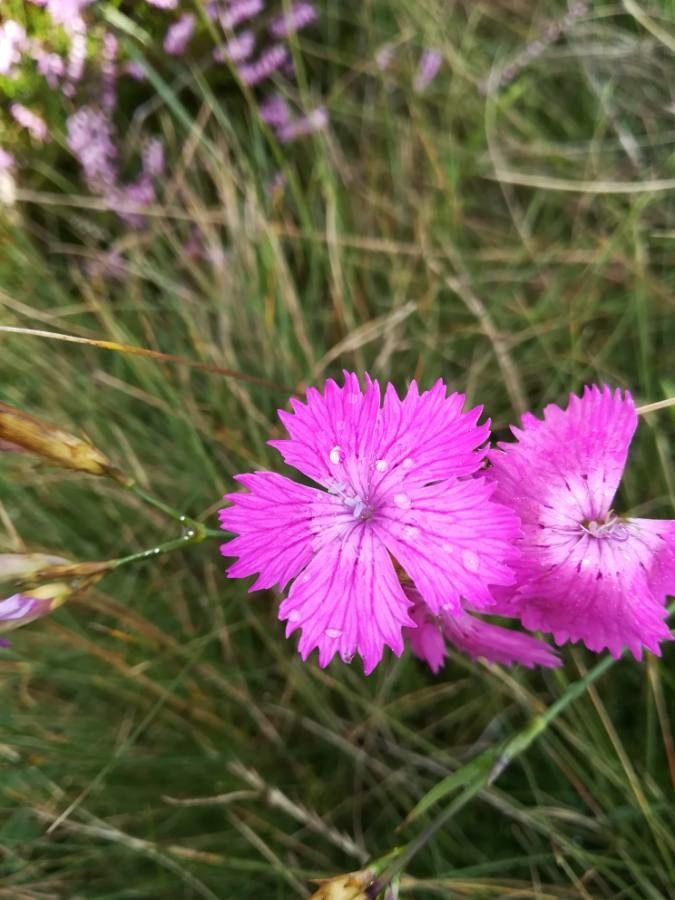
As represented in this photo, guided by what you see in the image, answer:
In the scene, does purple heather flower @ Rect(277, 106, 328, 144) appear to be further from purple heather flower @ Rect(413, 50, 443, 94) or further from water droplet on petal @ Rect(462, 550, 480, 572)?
water droplet on petal @ Rect(462, 550, 480, 572)

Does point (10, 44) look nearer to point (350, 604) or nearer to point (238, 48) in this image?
point (238, 48)

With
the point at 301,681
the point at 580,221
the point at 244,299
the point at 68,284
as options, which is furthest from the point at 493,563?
the point at 68,284

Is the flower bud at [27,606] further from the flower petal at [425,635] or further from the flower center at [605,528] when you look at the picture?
the flower center at [605,528]

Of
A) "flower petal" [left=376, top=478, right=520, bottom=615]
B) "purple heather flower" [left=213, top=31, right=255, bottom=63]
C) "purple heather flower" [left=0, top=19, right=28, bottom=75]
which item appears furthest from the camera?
"purple heather flower" [left=213, top=31, right=255, bottom=63]

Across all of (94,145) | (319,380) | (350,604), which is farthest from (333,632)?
(94,145)

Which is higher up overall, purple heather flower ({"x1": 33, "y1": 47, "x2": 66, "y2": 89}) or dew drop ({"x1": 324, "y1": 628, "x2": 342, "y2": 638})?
purple heather flower ({"x1": 33, "y1": 47, "x2": 66, "y2": 89})

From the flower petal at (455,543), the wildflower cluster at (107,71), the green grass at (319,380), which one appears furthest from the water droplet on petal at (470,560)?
the wildflower cluster at (107,71)

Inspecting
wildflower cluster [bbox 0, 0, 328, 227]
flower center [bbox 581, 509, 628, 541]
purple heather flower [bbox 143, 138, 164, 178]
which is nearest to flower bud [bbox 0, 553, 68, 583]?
flower center [bbox 581, 509, 628, 541]
